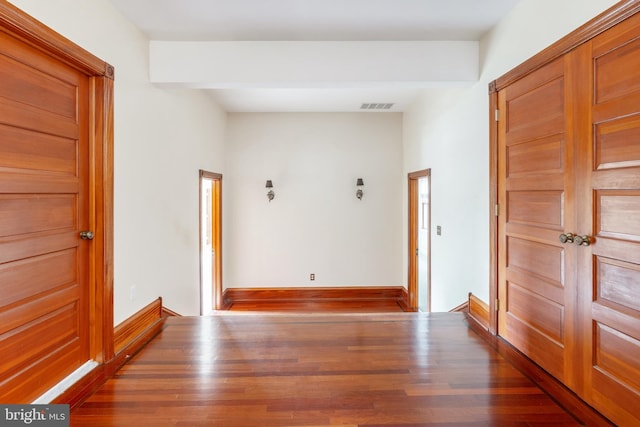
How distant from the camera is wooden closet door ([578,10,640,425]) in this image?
166cm

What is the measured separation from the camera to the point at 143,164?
115 inches

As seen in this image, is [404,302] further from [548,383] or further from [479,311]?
[548,383]

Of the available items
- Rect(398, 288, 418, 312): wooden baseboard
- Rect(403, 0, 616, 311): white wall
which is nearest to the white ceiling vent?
Rect(403, 0, 616, 311): white wall

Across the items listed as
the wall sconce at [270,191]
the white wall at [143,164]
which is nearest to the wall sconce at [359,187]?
the wall sconce at [270,191]

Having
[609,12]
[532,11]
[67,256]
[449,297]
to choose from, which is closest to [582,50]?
[609,12]

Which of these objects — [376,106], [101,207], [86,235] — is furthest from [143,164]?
[376,106]

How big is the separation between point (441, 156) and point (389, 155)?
176 cm

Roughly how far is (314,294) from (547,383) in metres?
3.91

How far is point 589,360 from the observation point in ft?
6.31

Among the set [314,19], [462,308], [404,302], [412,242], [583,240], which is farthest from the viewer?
[404,302]

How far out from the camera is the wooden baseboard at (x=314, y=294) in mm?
5789

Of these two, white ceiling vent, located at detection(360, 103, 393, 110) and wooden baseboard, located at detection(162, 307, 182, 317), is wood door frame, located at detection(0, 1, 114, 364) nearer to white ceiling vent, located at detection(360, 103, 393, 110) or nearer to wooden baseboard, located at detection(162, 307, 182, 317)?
wooden baseboard, located at detection(162, 307, 182, 317)

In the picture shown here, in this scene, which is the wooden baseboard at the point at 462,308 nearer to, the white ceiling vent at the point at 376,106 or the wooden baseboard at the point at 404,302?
the wooden baseboard at the point at 404,302

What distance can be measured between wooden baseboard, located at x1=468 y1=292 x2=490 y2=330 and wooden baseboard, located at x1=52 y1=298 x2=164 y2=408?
265 centimetres
